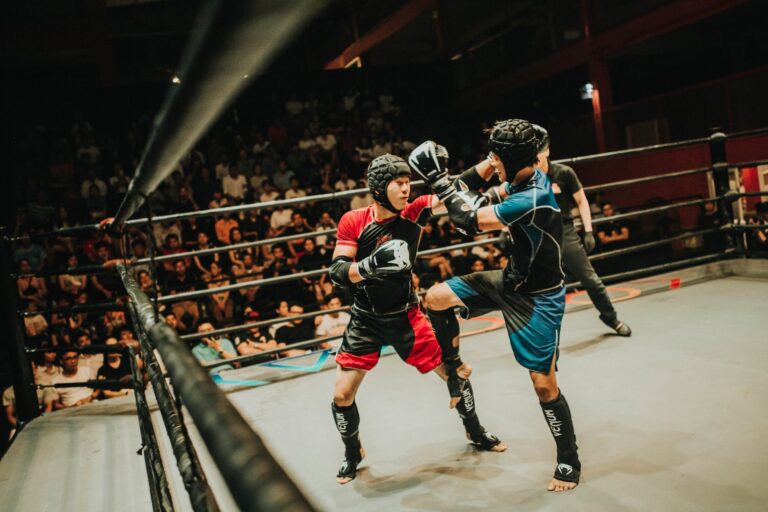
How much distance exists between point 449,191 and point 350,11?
15023 millimetres

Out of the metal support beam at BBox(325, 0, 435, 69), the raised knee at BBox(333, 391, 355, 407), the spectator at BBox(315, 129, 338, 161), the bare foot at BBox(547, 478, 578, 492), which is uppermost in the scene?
the metal support beam at BBox(325, 0, 435, 69)

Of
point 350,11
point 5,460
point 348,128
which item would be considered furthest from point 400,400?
point 350,11

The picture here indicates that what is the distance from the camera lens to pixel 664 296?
5.06 metres

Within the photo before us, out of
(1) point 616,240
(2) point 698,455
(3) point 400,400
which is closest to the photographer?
(2) point 698,455

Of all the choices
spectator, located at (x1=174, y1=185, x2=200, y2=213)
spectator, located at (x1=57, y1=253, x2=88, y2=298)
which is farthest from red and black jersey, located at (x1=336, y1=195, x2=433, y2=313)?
spectator, located at (x1=174, y1=185, x2=200, y2=213)

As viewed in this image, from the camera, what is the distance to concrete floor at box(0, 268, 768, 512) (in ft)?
7.40

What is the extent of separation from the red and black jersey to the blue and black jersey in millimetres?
445

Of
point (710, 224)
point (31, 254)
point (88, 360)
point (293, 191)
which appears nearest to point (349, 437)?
point (88, 360)

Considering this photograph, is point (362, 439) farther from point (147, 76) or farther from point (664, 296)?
point (147, 76)

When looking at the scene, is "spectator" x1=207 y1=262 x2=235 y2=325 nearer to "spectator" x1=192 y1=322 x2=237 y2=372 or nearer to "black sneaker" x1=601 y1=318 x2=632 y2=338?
"spectator" x1=192 y1=322 x2=237 y2=372

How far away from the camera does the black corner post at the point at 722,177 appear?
5.57 metres

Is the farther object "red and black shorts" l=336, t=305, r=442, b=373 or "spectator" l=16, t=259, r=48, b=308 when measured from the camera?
"spectator" l=16, t=259, r=48, b=308

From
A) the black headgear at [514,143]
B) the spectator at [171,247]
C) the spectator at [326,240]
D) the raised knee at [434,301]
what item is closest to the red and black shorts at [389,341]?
the raised knee at [434,301]

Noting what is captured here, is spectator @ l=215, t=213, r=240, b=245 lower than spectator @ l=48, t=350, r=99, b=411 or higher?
higher
